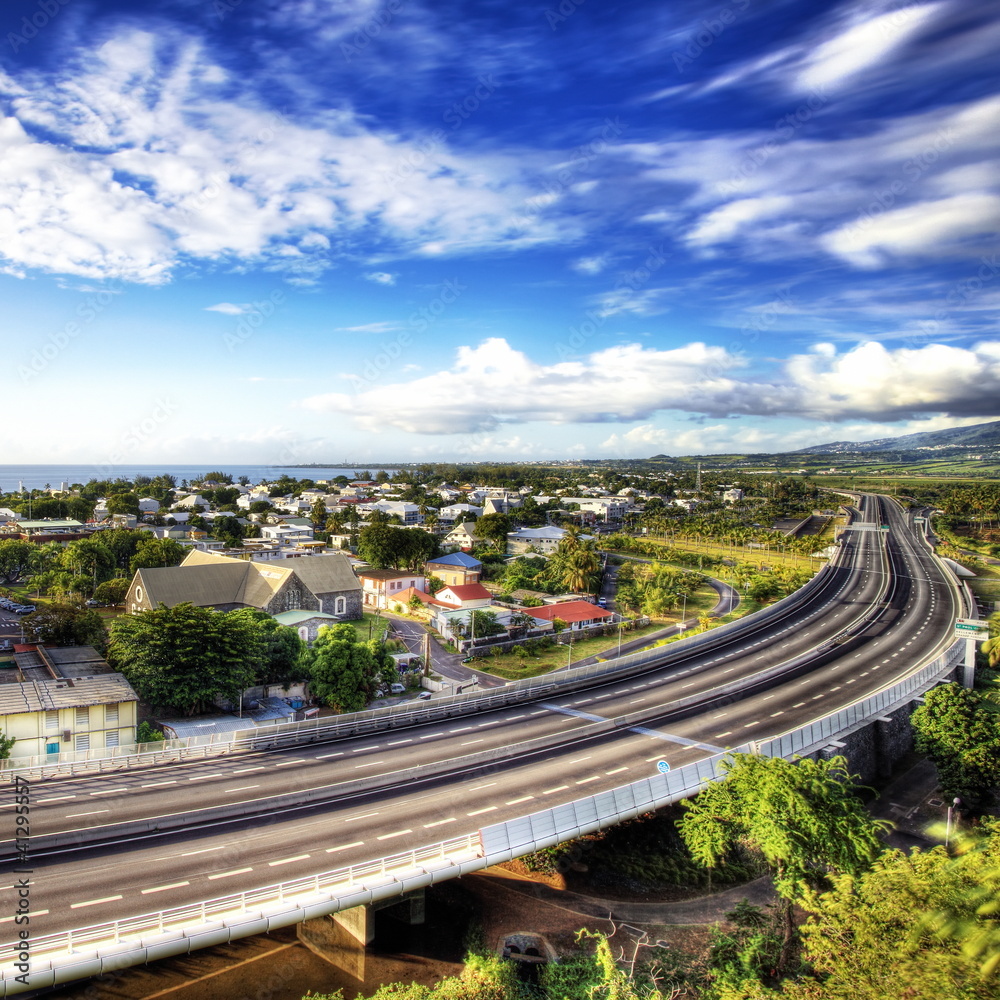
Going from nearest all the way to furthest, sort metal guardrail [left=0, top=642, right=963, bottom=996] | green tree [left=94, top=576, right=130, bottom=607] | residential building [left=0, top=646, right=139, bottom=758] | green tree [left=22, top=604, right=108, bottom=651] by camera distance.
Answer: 1. metal guardrail [left=0, top=642, right=963, bottom=996]
2. residential building [left=0, top=646, right=139, bottom=758]
3. green tree [left=22, top=604, right=108, bottom=651]
4. green tree [left=94, top=576, right=130, bottom=607]

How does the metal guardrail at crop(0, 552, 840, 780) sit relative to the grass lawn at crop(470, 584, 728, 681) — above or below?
above

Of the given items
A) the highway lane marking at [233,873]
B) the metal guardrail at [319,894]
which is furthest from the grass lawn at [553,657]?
the highway lane marking at [233,873]

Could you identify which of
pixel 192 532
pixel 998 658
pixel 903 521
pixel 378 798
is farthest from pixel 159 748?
pixel 903 521

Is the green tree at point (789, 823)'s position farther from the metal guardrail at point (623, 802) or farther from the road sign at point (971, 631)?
the road sign at point (971, 631)

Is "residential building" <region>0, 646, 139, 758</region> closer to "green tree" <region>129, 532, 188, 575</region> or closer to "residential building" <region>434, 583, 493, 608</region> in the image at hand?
"residential building" <region>434, 583, 493, 608</region>

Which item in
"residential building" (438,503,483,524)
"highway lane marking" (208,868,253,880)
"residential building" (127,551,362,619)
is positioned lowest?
"highway lane marking" (208,868,253,880)

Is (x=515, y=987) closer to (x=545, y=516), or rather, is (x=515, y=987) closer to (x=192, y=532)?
(x=192, y=532)

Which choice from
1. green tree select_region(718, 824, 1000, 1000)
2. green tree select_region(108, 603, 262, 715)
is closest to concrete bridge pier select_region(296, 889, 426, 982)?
green tree select_region(718, 824, 1000, 1000)
